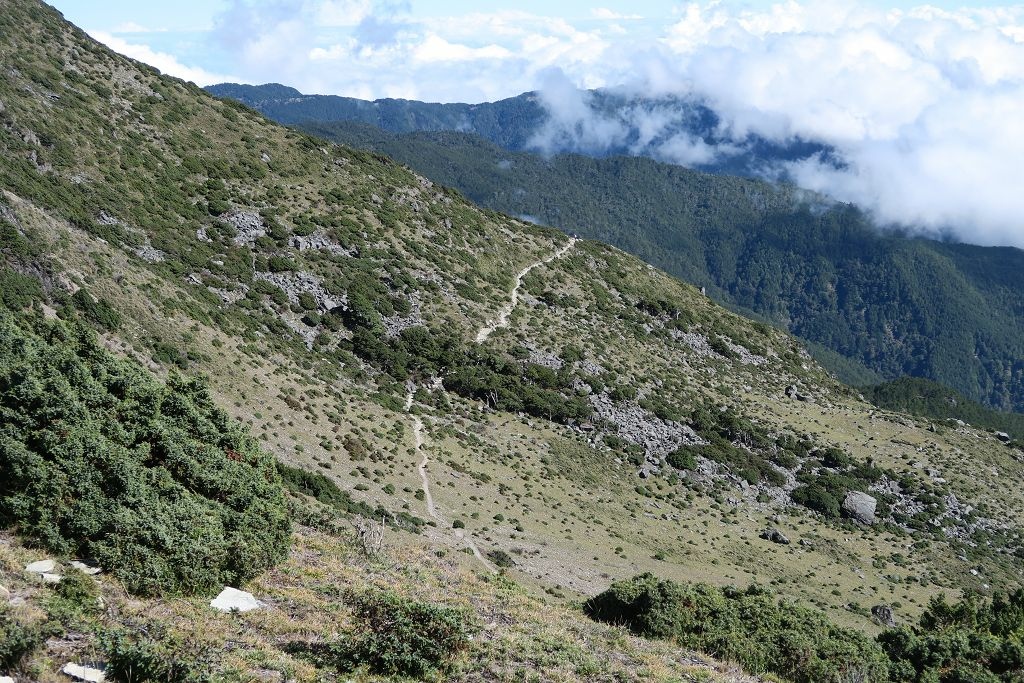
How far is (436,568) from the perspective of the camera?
2633 cm

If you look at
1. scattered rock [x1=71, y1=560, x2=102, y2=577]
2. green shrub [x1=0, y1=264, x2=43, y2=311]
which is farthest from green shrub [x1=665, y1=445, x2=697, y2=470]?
scattered rock [x1=71, y1=560, x2=102, y2=577]

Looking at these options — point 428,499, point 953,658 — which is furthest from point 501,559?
point 953,658

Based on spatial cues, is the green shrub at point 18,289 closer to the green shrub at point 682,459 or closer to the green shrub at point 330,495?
the green shrub at point 330,495

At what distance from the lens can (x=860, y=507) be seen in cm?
6931

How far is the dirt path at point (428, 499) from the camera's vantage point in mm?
38856

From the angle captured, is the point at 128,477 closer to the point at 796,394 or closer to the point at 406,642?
the point at 406,642

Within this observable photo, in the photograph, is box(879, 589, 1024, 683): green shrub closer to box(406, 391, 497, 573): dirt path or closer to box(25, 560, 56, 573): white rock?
box(406, 391, 497, 573): dirt path

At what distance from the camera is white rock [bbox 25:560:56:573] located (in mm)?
15675

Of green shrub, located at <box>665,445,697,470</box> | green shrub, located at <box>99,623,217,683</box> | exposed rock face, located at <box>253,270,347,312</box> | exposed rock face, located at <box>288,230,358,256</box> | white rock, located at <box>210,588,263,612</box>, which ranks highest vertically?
exposed rock face, located at <box>288,230,358,256</box>

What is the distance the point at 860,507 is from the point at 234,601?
64479 millimetres

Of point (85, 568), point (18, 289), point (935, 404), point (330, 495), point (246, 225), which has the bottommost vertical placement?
point (330, 495)

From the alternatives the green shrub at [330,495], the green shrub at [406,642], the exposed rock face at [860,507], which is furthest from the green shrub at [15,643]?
the exposed rock face at [860,507]

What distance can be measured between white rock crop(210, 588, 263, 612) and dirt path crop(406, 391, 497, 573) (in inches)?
757

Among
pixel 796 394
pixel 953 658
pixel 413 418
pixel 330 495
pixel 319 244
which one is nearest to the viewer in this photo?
pixel 953 658
